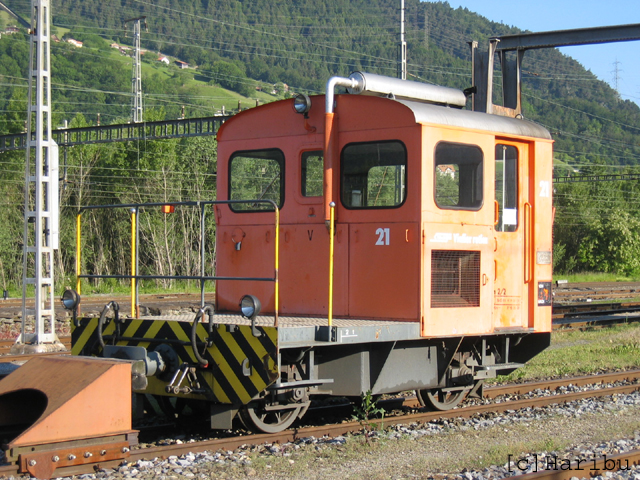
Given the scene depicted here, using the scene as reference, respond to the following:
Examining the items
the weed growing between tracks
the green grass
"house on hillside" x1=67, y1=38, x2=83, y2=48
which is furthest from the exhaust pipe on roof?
"house on hillside" x1=67, y1=38, x2=83, y2=48

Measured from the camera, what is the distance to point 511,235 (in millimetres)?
8250

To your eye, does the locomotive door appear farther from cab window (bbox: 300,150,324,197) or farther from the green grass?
the green grass

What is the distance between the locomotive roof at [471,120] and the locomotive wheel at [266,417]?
299 cm

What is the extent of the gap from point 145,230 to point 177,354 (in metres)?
33.7

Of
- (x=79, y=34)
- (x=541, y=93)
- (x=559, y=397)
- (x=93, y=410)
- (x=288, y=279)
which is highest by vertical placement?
(x=79, y=34)

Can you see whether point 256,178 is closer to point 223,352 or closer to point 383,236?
point 383,236

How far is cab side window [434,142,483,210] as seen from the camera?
24.2ft

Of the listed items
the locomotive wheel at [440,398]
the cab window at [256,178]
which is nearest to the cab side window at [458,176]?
the cab window at [256,178]

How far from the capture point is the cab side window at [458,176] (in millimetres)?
7379

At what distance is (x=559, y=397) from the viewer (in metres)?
9.22

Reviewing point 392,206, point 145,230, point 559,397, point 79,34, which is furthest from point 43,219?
point 79,34

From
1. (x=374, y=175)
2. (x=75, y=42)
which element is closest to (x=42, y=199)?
(x=374, y=175)

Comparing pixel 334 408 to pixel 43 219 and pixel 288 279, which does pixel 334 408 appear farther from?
pixel 43 219

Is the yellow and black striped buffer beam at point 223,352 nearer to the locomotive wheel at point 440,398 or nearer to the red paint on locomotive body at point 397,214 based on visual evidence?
the red paint on locomotive body at point 397,214
